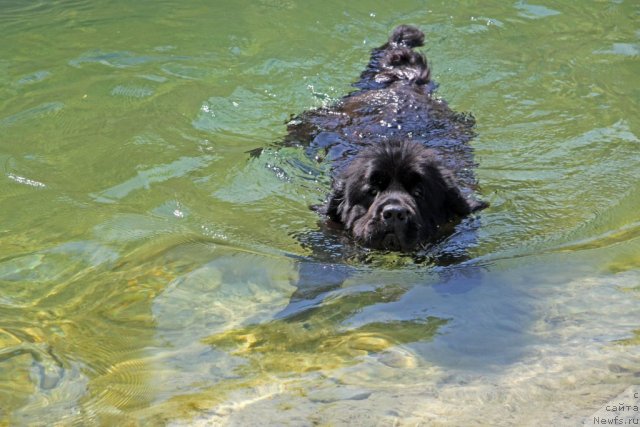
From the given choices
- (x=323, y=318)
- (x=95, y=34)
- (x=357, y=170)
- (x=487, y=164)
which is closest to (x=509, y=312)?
(x=323, y=318)

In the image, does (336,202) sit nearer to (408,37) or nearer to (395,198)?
(395,198)

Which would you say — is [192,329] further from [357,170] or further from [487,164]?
[487,164]

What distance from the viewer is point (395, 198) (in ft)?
20.3

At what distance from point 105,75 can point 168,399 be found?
6458mm

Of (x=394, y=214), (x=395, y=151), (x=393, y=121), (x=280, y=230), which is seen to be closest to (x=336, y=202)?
(x=280, y=230)

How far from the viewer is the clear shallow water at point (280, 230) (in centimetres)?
427

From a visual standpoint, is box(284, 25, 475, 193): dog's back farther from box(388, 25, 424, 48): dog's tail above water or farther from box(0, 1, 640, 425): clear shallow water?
box(388, 25, 424, 48): dog's tail above water

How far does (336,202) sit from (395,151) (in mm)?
693

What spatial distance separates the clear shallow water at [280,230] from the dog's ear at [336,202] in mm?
196

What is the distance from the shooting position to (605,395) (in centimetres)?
384

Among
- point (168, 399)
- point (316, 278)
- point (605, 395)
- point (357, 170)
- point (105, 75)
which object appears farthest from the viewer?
point (105, 75)

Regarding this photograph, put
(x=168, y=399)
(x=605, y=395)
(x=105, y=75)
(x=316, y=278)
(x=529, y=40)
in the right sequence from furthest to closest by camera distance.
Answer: (x=529, y=40)
(x=105, y=75)
(x=316, y=278)
(x=168, y=399)
(x=605, y=395)

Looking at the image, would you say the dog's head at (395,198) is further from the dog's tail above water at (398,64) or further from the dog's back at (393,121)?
the dog's tail above water at (398,64)

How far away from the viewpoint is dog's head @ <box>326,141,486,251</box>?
612cm
